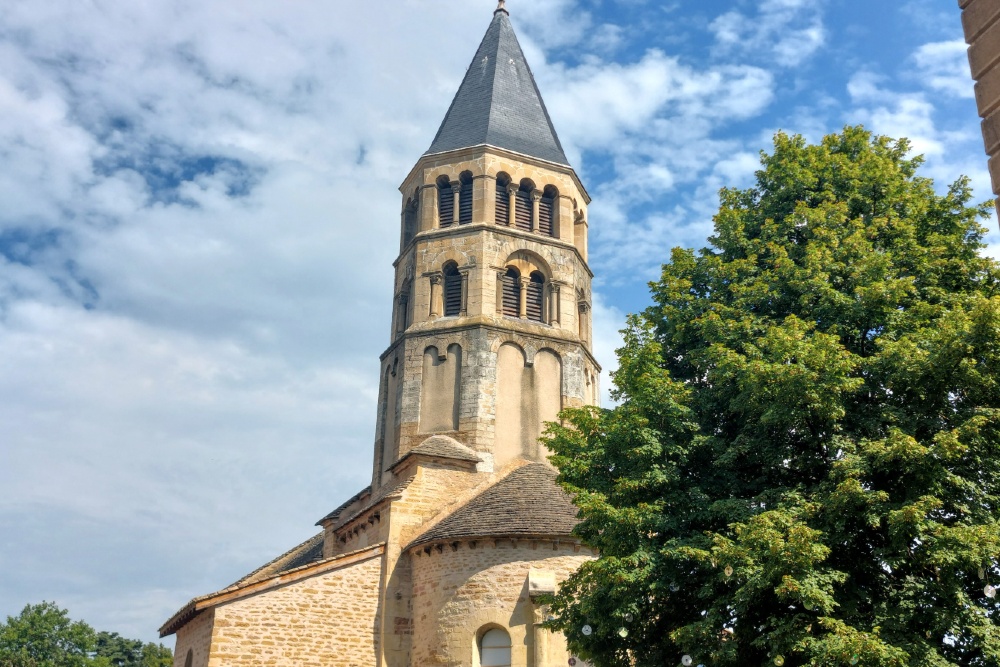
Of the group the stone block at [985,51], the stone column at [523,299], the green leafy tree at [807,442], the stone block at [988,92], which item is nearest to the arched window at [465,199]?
the stone column at [523,299]

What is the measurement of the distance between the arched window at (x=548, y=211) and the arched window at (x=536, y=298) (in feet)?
4.96

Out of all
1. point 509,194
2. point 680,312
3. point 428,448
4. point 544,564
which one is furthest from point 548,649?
point 509,194

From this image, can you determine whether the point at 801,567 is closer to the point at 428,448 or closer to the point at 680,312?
the point at 680,312

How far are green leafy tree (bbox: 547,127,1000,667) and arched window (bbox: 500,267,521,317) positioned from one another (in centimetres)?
1076

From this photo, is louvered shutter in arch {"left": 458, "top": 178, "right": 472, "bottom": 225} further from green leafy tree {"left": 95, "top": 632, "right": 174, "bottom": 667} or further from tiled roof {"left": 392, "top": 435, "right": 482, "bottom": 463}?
green leafy tree {"left": 95, "top": 632, "right": 174, "bottom": 667}

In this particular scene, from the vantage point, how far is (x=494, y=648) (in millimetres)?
18391

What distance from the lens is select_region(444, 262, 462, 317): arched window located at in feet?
83.5

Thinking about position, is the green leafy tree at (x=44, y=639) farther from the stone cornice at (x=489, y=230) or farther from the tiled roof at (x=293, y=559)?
the stone cornice at (x=489, y=230)

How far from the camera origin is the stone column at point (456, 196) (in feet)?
87.1

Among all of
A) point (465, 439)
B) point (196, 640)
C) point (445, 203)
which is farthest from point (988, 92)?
point (445, 203)

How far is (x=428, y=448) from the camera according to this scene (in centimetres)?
2281

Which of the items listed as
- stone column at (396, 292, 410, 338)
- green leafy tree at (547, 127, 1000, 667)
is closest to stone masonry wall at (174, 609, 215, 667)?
green leafy tree at (547, 127, 1000, 667)

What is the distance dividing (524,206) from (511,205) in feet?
1.79

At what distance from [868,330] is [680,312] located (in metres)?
2.72
